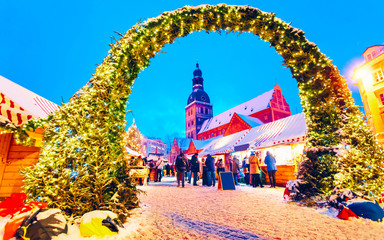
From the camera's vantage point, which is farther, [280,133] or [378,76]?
[378,76]

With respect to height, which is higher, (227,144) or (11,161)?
(227,144)

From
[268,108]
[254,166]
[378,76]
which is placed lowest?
[254,166]

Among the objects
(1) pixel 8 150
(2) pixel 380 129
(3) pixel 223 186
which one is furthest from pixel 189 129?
(1) pixel 8 150

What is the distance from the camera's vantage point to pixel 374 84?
20.2m

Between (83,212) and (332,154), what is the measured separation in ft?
21.1

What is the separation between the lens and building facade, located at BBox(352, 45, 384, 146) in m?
19.5

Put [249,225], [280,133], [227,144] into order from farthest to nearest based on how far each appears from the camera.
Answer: [227,144] < [280,133] < [249,225]

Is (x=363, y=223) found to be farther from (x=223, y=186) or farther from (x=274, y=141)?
(x=274, y=141)

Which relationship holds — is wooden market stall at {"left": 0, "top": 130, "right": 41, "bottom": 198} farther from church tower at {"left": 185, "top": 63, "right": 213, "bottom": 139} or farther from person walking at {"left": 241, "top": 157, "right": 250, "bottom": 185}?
church tower at {"left": 185, "top": 63, "right": 213, "bottom": 139}

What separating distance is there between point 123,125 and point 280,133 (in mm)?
10638

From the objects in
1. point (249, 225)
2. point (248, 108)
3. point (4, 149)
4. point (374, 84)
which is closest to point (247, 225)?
point (249, 225)

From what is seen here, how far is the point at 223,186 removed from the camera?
9.10 meters

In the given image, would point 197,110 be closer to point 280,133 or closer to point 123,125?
point 280,133

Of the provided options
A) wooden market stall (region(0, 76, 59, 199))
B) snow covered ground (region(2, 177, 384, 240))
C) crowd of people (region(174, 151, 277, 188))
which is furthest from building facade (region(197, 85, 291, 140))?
wooden market stall (region(0, 76, 59, 199))
